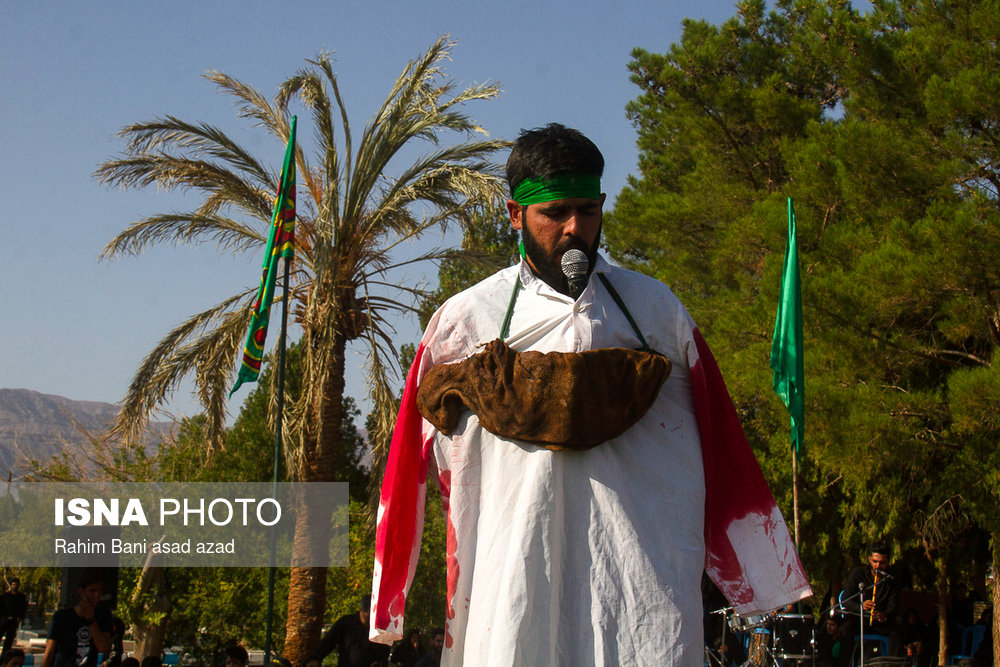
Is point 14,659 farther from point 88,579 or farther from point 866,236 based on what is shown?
point 866,236

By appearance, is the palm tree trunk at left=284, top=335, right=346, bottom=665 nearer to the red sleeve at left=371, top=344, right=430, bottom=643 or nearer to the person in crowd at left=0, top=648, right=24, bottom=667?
the person in crowd at left=0, top=648, right=24, bottom=667

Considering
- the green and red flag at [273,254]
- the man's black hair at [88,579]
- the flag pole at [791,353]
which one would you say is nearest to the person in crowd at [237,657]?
the man's black hair at [88,579]

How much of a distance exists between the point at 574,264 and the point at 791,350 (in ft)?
23.9

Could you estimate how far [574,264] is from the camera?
267 centimetres

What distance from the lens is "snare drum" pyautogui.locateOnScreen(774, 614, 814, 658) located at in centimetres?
913

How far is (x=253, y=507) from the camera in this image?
95.2 feet

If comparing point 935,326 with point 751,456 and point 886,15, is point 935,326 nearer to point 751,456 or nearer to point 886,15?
point 886,15

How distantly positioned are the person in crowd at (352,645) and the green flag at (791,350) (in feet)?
14.2

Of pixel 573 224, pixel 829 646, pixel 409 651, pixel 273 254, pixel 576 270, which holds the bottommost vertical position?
pixel 409 651

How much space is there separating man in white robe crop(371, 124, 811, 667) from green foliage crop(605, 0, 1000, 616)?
348 inches

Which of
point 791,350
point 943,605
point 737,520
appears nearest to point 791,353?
point 791,350

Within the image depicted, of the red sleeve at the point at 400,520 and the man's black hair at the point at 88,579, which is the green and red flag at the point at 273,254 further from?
the red sleeve at the point at 400,520

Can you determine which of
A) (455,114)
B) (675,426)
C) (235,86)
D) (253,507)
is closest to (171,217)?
(235,86)

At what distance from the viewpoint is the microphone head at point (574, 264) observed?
8.76ft
